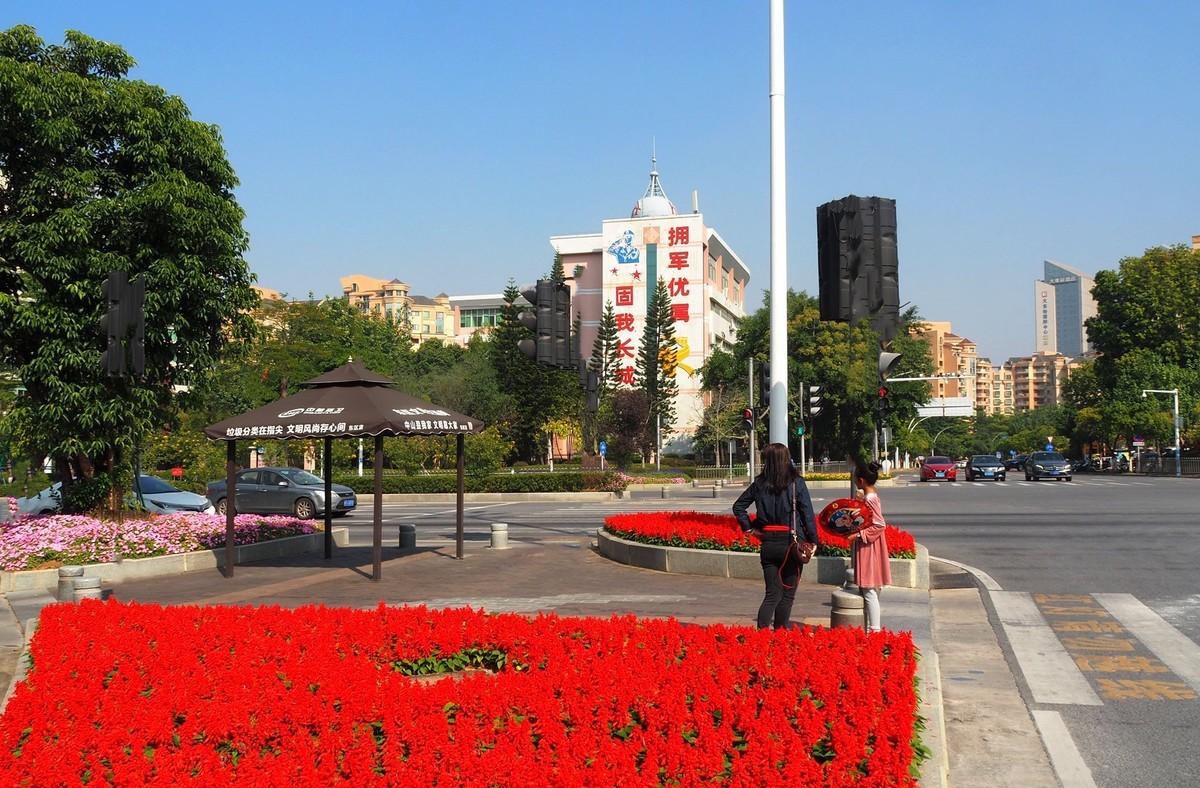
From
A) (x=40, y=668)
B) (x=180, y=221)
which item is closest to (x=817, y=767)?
(x=40, y=668)

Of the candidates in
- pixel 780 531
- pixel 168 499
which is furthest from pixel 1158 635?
pixel 168 499

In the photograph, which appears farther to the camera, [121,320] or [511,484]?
[511,484]

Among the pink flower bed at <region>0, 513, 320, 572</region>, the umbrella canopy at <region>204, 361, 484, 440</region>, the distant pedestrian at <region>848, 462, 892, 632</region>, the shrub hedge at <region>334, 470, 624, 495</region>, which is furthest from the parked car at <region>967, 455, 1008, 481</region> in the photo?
the distant pedestrian at <region>848, 462, 892, 632</region>

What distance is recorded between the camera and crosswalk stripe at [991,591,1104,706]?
24.1ft

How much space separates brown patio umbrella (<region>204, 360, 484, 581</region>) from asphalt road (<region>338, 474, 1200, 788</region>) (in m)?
6.22

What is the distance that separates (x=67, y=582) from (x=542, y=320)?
306 inches

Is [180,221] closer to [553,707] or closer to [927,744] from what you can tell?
[553,707]

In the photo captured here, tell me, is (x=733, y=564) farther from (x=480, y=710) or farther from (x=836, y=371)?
(x=836, y=371)

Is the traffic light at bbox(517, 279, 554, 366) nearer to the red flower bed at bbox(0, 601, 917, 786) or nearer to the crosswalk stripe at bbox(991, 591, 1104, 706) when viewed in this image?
the crosswalk stripe at bbox(991, 591, 1104, 706)

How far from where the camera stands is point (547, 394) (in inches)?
3076

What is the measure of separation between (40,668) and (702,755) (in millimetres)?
4945

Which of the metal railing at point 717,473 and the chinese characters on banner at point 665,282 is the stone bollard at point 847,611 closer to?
the metal railing at point 717,473

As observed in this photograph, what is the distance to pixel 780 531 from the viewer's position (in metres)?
8.26

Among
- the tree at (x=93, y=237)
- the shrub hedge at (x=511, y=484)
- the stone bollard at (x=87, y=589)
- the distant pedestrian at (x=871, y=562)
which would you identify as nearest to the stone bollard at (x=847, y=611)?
the distant pedestrian at (x=871, y=562)
